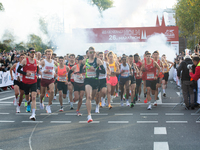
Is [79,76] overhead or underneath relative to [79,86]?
overhead

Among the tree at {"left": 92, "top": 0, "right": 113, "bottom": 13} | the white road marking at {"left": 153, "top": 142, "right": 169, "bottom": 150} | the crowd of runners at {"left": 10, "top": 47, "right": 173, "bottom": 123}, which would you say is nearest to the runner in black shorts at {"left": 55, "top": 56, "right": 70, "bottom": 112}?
the crowd of runners at {"left": 10, "top": 47, "right": 173, "bottom": 123}

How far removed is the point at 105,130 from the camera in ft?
26.5

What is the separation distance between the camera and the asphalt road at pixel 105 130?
662cm

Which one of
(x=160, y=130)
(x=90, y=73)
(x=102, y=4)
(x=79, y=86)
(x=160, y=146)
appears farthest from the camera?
(x=102, y=4)

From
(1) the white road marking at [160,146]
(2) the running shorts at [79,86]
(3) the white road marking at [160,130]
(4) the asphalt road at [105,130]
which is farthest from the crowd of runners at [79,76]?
(1) the white road marking at [160,146]

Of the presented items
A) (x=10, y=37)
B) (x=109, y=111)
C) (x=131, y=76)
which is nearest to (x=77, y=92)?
(x=109, y=111)

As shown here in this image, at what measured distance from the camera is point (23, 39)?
842 inches

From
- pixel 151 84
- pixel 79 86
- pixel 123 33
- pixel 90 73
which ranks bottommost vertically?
pixel 151 84

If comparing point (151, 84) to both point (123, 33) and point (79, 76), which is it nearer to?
point (79, 76)

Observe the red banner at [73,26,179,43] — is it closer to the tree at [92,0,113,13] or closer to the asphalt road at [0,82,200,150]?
the asphalt road at [0,82,200,150]

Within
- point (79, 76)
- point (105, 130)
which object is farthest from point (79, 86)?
point (105, 130)

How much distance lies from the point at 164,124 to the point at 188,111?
8.76 feet

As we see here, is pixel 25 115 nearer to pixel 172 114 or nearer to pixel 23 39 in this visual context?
pixel 172 114

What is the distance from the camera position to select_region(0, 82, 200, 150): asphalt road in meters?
6.62
